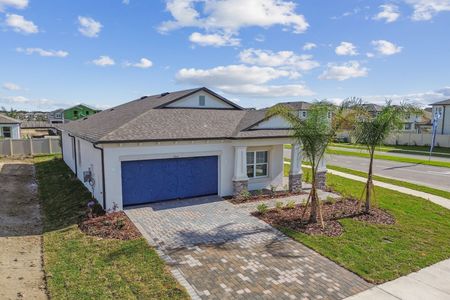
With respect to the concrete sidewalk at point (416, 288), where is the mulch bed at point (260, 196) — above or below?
above

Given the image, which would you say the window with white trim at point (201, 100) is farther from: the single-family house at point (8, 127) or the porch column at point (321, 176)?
the single-family house at point (8, 127)

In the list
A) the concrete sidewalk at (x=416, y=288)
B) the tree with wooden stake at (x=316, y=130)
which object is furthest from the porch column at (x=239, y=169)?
the concrete sidewalk at (x=416, y=288)

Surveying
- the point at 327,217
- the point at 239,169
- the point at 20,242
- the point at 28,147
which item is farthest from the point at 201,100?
the point at 28,147

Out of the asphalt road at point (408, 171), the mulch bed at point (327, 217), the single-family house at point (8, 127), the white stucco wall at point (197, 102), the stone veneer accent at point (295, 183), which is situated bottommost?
the mulch bed at point (327, 217)

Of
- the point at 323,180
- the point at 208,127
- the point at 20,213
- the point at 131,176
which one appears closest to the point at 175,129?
the point at 208,127

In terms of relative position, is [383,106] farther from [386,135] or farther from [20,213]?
[20,213]

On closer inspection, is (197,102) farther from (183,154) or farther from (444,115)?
(444,115)

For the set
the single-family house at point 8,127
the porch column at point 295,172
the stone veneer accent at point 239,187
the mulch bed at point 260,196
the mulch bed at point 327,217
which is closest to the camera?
the mulch bed at point 327,217
